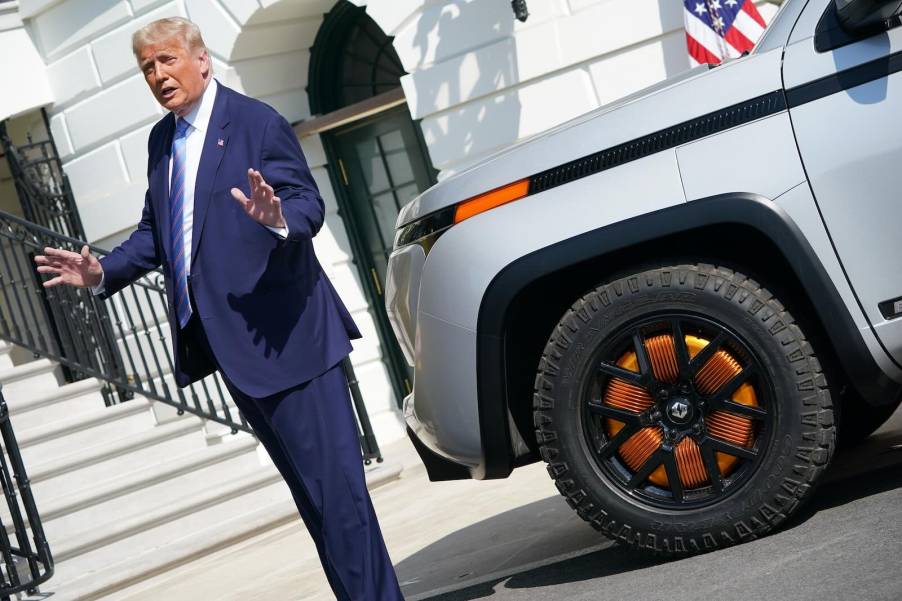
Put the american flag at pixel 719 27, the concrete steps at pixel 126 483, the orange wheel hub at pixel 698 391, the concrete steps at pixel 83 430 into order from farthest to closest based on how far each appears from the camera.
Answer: the concrete steps at pixel 83 430 < the american flag at pixel 719 27 < the concrete steps at pixel 126 483 < the orange wheel hub at pixel 698 391

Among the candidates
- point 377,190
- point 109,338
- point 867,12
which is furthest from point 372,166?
point 867,12

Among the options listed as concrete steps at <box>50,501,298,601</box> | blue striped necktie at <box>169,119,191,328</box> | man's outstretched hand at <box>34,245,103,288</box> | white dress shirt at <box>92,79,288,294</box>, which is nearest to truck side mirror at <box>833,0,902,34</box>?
white dress shirt at <box>92,79,288,294</box>

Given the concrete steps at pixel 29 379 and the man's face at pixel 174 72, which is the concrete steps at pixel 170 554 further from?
the man's face at pixel 174 72

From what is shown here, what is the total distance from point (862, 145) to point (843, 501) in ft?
3.68

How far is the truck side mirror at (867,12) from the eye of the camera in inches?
134

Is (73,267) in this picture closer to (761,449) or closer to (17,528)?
(761,449)

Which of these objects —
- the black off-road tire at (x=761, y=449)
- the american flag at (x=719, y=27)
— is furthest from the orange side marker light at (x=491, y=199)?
the american flag at (x=719, y=27)

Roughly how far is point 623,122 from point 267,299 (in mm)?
1137

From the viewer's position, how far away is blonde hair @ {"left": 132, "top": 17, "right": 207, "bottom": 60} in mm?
3381

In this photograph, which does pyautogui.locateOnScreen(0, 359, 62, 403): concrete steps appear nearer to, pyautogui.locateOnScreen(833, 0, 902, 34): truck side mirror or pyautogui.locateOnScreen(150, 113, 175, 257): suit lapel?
pyautogui.locateOnScreen(150, 113, 175, 257): suit lapel

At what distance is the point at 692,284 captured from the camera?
140 inches

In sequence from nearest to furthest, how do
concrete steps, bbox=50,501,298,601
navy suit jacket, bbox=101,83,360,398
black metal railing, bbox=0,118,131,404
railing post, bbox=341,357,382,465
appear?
navy suit jacket, bbox=101,83,360,398
concrete steps, bbox=50,501,298,601
railing post, bbox=341,357,382,465
black metal railing, bbox=0,118,131,404

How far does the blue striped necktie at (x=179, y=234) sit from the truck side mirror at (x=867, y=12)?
1.83 m

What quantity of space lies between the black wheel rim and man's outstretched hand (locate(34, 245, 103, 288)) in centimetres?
144
